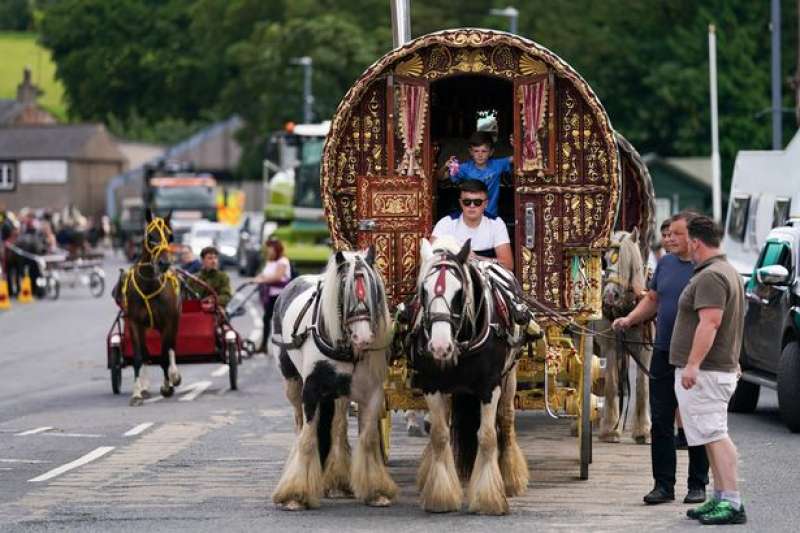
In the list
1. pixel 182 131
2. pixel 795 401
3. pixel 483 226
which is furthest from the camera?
pixel 182 131

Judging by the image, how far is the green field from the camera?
153125 millimetres

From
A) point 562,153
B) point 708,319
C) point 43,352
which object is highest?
point 562,153

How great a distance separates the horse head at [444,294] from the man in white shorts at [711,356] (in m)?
1.40

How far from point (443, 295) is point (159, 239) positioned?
9.72 meters

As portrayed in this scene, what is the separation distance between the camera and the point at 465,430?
12.8 metres

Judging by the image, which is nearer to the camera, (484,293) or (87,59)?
(484,293)

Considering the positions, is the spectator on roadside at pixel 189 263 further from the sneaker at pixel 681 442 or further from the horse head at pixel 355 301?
the horse head at pixel 355 301

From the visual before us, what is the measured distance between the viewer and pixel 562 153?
1416cm

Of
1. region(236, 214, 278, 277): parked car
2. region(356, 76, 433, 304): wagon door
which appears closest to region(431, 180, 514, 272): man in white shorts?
region(356, 76, 433, 304): wagon door

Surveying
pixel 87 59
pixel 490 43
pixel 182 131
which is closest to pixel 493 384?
pixel 490 43

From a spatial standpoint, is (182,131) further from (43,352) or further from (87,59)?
(43,352)

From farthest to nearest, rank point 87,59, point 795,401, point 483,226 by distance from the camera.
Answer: point 87,59 → point 795,401 → point 483,226

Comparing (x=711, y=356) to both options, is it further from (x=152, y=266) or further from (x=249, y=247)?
(x=249, y=247)

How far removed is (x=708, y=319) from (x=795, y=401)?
20.7 feet
